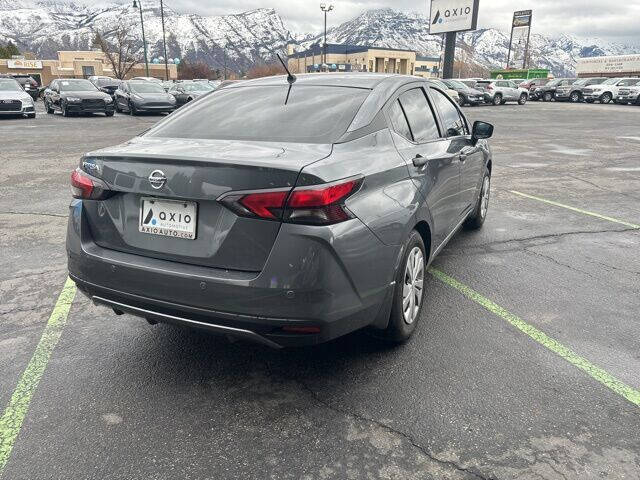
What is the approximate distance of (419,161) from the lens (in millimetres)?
3367

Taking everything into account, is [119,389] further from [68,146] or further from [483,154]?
[68,146]

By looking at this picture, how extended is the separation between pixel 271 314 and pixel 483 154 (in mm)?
3726

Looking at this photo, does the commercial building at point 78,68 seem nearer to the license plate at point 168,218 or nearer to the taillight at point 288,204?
the license plate at point 168,218

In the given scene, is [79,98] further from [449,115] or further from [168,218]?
[168,218]

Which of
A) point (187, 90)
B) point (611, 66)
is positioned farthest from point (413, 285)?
point (611, 66)

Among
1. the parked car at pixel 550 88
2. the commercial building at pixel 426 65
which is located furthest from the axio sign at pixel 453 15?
the commercial building at pixel 426 65

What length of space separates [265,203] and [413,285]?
4.40 ft

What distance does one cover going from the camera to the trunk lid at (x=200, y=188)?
8.05 feet

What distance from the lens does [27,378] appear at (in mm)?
2979

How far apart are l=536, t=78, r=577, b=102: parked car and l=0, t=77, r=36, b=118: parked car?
118ft

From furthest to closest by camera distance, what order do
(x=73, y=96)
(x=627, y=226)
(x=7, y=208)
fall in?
1. (x=73, y=96)
2. (x=7, y=208)
3. (x=627, y=226)

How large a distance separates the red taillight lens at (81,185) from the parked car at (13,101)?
21.1 meters

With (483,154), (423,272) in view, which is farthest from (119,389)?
(483,154)

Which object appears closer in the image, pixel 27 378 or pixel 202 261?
pixel 202 261
